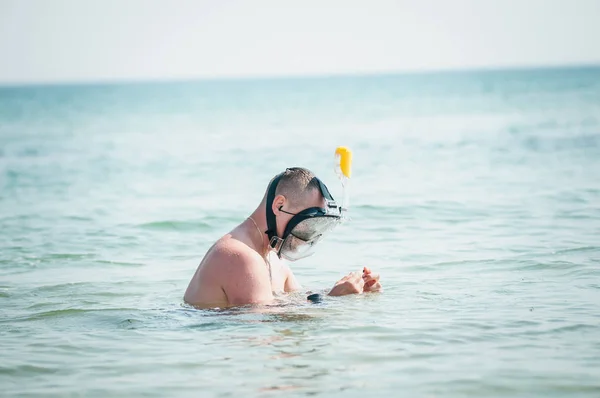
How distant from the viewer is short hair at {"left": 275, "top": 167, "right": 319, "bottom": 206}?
6172 mm

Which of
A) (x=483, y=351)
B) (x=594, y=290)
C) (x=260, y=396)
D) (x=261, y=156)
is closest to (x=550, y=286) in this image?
(x=594, y=290)

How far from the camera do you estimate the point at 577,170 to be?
17.2 m

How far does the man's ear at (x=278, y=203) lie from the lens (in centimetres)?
616

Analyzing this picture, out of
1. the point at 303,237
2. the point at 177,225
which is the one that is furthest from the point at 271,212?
the point at 177,225

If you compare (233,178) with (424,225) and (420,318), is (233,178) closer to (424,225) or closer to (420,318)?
(424,225)

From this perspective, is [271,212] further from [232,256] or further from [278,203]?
[232,256]

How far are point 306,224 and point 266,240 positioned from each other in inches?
12.0

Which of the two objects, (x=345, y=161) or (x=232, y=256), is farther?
(x=345, y=161)

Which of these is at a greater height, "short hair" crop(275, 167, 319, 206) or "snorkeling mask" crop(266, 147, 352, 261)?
"short hair" crop(275, 167, 319, 206)

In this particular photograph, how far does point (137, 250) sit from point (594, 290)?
5.10 meters

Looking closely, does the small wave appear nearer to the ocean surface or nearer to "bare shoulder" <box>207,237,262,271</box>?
the ocean surface

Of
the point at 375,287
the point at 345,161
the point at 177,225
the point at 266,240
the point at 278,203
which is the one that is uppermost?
the point at 345,161

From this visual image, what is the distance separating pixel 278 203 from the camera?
617 centimetres

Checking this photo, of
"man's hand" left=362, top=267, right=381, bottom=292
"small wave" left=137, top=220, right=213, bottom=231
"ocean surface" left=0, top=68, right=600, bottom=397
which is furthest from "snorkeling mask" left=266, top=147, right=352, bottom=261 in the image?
"small wave" left=137, top=220, right=213, bottom=231
